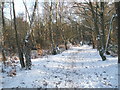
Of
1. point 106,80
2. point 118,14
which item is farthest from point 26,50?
point 118,14

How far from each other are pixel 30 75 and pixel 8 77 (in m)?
1.37

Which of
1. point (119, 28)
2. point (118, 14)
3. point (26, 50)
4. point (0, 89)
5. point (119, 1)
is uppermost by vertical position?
point (119, 1)

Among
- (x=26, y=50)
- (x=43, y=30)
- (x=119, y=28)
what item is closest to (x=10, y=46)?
(x=43, y=30)

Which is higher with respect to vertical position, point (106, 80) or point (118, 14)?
point (118, 14)

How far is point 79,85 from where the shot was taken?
34.9 ft

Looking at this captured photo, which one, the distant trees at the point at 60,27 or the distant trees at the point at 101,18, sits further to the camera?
the distant trees at the point at 101,18

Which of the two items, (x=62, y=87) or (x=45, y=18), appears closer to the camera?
(x=62, y=87)

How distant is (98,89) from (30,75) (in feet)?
15.4

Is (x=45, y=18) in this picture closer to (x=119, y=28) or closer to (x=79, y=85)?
(x=119, y=28)

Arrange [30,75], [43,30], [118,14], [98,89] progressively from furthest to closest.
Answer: [43,30] < [118,14] < [30,75] < [98,89]

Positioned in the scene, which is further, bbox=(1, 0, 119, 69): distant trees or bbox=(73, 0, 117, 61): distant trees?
bbox=(73, 0, 117, 61): distant trees

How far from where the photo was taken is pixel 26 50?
15297mm

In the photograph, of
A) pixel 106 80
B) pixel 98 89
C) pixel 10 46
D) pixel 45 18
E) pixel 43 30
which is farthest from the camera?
pixel 45 18

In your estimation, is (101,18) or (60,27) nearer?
(101,18)
